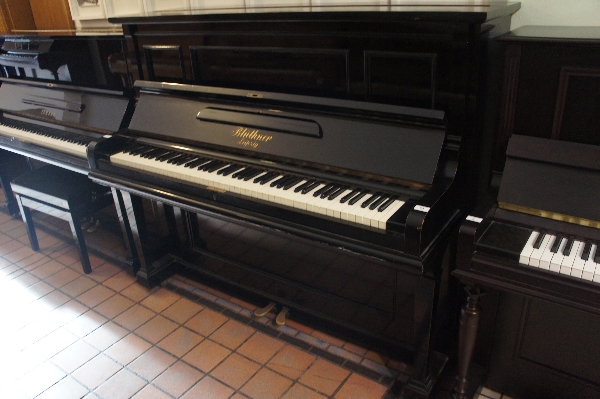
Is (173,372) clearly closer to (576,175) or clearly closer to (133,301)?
(133,301)

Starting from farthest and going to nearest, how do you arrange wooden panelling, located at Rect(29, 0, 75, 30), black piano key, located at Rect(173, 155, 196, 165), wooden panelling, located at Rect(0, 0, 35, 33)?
1. wooden panelling, located at Rect(0, 0, 35, 33)
2. wooden panelling, located at Rect(29, 0, 75, 30)
3. black piano key, located at Rect(173, 155, 196, 165)

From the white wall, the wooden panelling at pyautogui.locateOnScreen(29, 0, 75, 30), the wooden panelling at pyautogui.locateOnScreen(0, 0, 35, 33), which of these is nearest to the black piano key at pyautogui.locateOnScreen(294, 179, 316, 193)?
the white wall

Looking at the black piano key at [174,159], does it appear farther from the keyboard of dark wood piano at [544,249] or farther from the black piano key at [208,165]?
the keyboard of dark wood piano at [544,249]

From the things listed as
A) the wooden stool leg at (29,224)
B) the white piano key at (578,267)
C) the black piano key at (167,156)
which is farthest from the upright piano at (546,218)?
the wooden stool leg at (29,224)

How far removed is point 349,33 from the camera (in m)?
1.61

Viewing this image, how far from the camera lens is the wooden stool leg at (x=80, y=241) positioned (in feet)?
8.41

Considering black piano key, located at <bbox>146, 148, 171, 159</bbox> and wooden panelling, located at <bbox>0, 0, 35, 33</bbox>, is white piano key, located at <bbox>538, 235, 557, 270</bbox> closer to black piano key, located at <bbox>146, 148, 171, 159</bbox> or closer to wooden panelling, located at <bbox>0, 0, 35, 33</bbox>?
black piano key, located at <bbox>146, 148, 171, 159</bbox>

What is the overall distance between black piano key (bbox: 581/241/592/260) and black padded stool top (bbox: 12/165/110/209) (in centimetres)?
238

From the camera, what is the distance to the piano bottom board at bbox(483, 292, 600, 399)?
1513 mm

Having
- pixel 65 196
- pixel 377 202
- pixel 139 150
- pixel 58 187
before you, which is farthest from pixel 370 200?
pixel 58 187

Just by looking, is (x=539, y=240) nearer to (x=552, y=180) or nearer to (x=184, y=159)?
(x=552, y=180)

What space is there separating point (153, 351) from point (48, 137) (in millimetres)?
1418

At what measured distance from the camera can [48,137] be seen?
263 cm

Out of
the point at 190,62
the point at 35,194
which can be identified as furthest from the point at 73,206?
the point at 190,62
